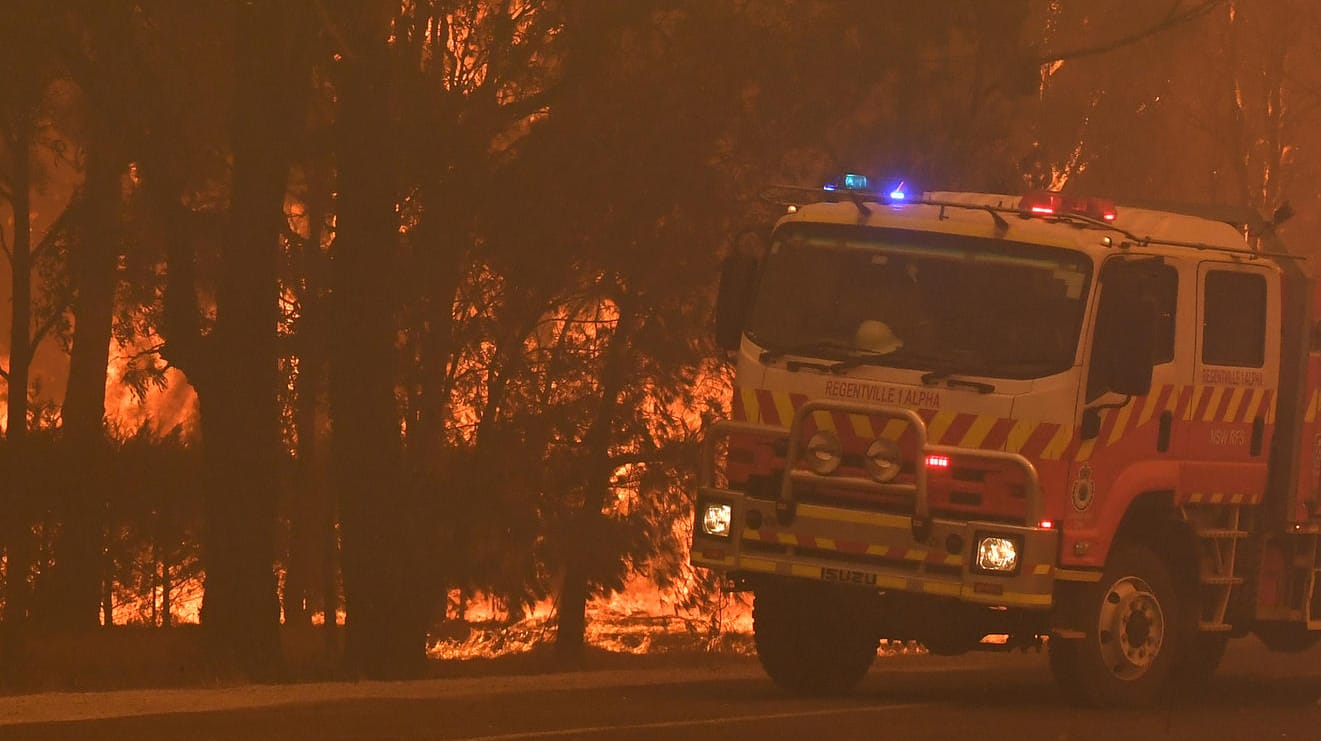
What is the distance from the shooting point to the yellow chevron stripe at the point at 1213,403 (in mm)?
12945

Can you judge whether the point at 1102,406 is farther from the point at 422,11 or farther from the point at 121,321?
the point at 121,321

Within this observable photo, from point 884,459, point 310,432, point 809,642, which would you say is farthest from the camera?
point 310,432

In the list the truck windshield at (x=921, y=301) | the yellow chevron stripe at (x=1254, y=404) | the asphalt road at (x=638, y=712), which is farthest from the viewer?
the yellow chevron stripe at (x=1254, y=404)

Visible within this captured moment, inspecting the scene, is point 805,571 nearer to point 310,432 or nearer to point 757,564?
point 757,564

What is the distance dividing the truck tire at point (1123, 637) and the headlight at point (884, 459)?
1.38 metres

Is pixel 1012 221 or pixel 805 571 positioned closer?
pixel 805 571

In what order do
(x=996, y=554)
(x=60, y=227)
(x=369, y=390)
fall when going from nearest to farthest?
1. (x=996, y=554)
2. (x=369, y=390)
3. (x=60, y=227)

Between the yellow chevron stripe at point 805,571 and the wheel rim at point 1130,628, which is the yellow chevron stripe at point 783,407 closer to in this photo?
the yellow chevron stripe at point 805,571

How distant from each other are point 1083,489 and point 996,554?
70cm

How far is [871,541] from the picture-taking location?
12047 mm

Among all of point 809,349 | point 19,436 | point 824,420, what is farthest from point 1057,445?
point 19,436

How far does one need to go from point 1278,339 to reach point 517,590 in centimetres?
1383

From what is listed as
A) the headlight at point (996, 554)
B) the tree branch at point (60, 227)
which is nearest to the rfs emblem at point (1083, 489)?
the headlight at point (996, 554)

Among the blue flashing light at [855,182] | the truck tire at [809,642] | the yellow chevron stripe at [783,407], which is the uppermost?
the blue flashing light at [855,182]
